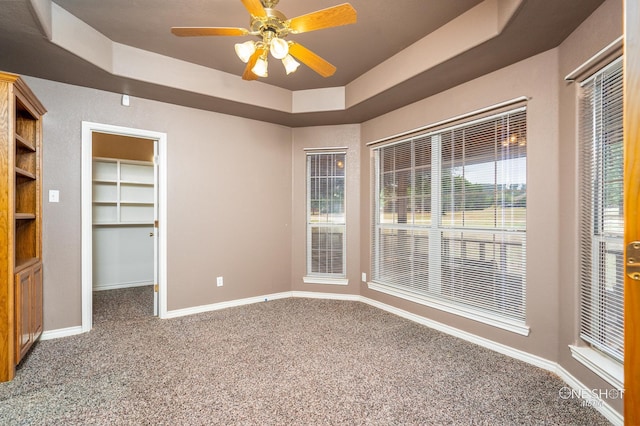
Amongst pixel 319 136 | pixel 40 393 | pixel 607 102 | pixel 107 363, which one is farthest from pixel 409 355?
pixel 319 136

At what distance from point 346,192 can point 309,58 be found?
7.64ft

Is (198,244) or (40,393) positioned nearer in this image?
(40,393)

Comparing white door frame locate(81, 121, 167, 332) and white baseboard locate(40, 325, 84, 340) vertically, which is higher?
white door frame locate(81, 121, 167, 332)

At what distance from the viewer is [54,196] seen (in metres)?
2.87

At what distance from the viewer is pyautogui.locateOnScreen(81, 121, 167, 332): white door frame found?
2.98 metres

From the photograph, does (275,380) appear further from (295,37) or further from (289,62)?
(295,37)

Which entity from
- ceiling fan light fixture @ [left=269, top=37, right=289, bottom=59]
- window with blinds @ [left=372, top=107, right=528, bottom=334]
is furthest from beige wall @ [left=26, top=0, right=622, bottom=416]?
ceiling fan light fixture @ [left=269, top=37, right=289, bottom=59]

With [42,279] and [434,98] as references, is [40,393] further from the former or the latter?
[434,98]

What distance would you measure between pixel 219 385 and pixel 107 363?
1044 mm

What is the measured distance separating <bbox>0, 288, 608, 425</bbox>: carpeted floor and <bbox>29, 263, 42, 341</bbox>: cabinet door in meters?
0.20

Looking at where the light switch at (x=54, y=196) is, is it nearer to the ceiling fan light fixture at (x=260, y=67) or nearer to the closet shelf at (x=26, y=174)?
the closet shelf at (x=26, y=174)

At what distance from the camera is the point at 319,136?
428cm

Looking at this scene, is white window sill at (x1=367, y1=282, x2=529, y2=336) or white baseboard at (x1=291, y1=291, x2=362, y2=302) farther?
white baseboard at (x1=291, y1=291, x2=362, y2=302)

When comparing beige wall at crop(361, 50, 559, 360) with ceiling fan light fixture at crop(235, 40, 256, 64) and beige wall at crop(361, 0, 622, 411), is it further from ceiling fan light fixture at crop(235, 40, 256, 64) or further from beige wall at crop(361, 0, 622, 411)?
ceiling fan light fixture at crop(235, 40, 256, 64)
